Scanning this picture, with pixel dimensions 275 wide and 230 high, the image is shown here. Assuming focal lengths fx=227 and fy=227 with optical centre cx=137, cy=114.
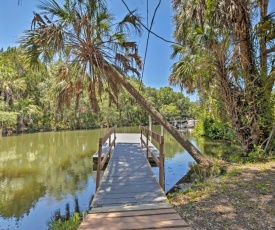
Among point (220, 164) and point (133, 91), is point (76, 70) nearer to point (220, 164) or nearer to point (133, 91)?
point (133, 91)

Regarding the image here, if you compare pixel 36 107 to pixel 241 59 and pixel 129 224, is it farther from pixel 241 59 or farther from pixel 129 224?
pixel 129 224

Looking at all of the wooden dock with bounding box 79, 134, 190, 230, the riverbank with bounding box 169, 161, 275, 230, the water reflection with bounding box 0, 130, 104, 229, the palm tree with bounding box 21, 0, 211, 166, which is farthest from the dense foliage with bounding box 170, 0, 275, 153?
the water reflection with bounding box 0, 130, 104, 229

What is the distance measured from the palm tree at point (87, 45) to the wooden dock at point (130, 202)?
6.02ft

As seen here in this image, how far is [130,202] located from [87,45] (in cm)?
450

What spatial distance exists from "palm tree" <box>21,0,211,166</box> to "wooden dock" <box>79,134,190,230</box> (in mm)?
1836

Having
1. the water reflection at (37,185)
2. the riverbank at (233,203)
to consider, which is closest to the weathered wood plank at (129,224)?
the riverbank at (233,203)

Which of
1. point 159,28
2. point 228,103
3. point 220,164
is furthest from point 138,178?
point 228,103

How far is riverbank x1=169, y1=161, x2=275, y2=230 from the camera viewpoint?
2736 mm

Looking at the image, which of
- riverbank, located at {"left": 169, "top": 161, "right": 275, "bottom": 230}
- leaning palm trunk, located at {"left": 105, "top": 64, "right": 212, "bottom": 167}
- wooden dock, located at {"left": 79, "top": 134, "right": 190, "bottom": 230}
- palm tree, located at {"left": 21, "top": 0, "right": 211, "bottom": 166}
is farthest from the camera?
leaning palm trunk, located at {"left": 105, "top": 64, "right": 212, "bottom": 167}

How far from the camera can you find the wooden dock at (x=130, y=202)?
97.6 inches

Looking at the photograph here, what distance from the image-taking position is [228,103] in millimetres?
6629

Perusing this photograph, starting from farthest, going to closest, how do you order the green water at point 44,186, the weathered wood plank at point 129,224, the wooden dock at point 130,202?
1. the green water at point 44,186
2. the wooden dock at point 130,202
3. the weathered wood plank at point 129,224

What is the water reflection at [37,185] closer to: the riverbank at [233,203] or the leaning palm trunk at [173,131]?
the riverbank at [233,203]

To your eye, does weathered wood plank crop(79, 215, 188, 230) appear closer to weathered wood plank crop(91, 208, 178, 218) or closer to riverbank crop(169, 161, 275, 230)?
weathered wood plank crop(91, 208, 178, 218)
